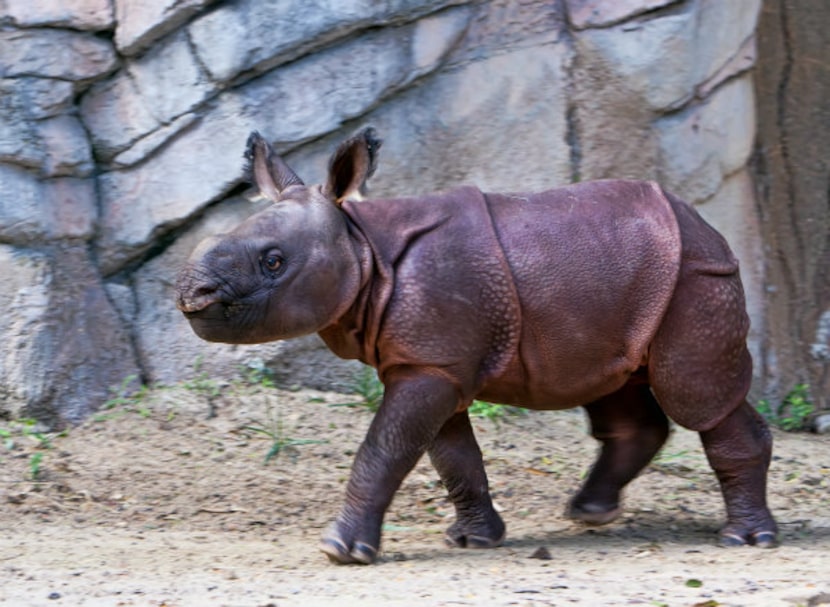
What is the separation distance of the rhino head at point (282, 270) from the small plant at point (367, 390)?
2359mm

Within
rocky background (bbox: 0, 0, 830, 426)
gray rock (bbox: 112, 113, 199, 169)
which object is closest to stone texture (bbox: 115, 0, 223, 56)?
rocky background (bbox: 0, 0, 830, 426)

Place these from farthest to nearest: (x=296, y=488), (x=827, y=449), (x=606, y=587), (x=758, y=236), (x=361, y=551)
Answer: (x=758, y=236)
(x=827, y=449)
(x=296, y=488)
(x=361, y=551)
(x=606, y=587)

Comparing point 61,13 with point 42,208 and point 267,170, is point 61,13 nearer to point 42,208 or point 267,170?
point 42,208

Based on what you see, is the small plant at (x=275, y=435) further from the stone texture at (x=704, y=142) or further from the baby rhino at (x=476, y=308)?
the stone texture at (x=704, y=142)

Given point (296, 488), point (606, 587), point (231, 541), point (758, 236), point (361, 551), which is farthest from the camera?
point (758, 236)

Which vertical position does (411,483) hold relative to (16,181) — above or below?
below

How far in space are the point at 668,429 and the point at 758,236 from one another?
278 centimetres

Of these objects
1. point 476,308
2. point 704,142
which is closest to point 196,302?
point 476,308

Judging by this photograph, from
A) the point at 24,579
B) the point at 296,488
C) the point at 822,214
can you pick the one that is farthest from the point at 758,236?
the point at 24,579

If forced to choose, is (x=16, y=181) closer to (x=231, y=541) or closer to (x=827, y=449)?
(x=231, y=541)

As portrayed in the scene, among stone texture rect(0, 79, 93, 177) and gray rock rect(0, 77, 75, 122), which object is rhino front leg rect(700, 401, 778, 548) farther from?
gray rock rect(0, 77, 75, 122)

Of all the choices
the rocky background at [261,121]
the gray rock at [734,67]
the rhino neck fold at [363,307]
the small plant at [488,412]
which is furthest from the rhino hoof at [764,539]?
the gray rock at [734,67]

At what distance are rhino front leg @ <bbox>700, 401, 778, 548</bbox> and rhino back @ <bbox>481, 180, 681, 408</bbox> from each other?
51 centimetres

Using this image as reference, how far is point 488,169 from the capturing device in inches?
323
